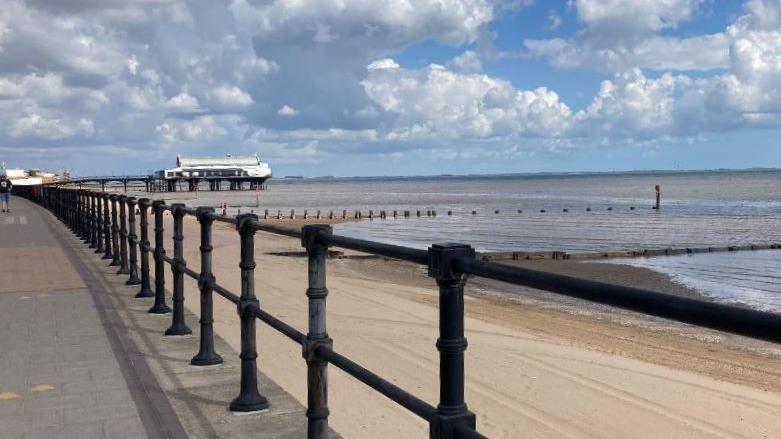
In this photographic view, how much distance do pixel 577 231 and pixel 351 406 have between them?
36.4m

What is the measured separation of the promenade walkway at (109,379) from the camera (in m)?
4.79

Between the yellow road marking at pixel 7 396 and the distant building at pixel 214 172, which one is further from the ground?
the distant building at pixel 214 172

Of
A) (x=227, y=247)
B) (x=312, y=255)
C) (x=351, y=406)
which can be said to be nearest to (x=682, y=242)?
(x=227, y=247)

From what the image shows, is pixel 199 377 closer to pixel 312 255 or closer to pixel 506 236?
pixel 312 255

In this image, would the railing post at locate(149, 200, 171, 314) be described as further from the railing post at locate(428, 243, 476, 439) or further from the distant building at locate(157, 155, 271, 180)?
the distant building at locate(157, 155, 271, 180)

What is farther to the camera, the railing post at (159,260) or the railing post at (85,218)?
the railing post at (85,218)

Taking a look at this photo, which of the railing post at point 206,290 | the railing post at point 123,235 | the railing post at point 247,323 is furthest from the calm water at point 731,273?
the railing post at point 247,323

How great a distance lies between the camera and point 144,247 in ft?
28.6

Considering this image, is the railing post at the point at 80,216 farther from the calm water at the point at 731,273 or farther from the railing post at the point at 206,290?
the calm water at the point at 731,273

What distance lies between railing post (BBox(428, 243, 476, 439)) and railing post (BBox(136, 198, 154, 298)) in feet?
22.4

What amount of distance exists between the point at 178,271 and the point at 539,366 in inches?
162

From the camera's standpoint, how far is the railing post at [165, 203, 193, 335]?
6.88 m

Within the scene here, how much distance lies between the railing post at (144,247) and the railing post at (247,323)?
4056 millimetres

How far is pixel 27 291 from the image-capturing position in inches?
417
